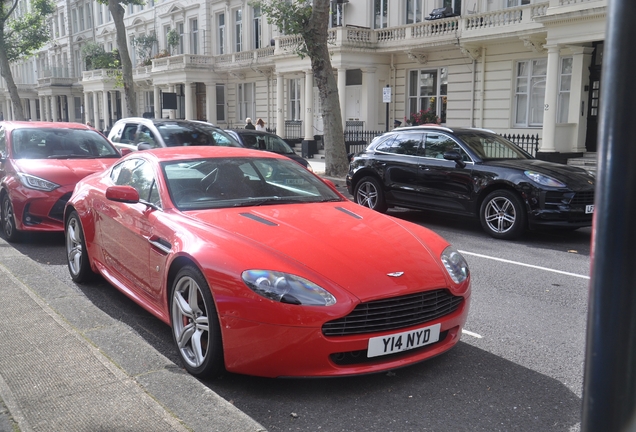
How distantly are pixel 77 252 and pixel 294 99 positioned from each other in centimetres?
2824

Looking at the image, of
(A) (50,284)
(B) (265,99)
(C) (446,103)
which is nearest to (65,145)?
(A) (50,284)

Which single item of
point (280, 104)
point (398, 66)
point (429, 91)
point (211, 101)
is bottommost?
point (280, 104)

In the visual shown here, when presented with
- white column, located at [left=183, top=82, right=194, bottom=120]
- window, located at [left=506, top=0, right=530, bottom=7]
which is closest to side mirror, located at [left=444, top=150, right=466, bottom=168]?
window, located at [left=506, top=0, right=530, bottom=7]

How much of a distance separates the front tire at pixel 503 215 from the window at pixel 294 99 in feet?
80.7

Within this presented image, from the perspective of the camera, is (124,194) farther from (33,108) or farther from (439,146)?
A: (33,108)

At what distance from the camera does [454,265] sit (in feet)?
14.5

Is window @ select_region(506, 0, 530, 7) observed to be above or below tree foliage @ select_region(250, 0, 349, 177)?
above

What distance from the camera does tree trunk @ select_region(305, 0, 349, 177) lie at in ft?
59.6

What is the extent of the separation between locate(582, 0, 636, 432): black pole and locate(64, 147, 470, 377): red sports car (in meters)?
2.41

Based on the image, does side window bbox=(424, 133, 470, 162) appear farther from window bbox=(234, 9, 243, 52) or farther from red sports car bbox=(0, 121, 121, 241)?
window bbox=(234, 9, 243, 52)

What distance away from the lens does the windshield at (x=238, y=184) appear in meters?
5.07

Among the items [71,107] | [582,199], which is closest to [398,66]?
[582,199]

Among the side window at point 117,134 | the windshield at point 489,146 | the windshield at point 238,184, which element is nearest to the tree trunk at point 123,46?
the side window at point 117,134

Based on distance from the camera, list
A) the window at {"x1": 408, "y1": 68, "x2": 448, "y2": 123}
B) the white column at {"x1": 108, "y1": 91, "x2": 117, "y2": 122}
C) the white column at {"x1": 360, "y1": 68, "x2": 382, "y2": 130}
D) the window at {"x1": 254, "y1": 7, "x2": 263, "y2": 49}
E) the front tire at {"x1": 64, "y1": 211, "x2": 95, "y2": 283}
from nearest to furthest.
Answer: the front tire at {"x1": 64, "y1": 211, "x2": 95, "y2": 283} < the window at {"x1": 408, "y1": 68, "x2": 448, "y2": 123} < the white column at {"x1": 360, "y1": 68, "x2": 382, "y2": 130} < the window at {"x1": 254, "y1": 7, "x2": 263, "y2": 49} < the white column at {"x1": 108, "y1": 91, "x2": 117, "y2": 122}
